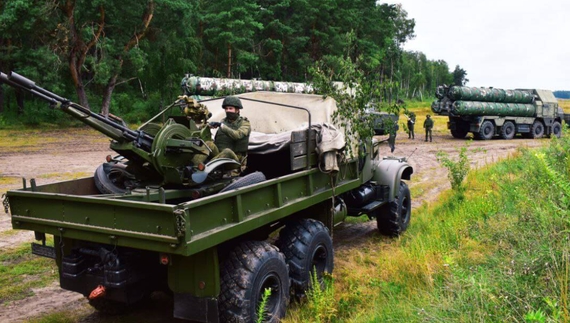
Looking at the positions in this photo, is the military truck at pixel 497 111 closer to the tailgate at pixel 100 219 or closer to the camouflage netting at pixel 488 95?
the camouflage netting at pixel 488 95

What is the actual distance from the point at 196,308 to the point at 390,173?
4.52 m

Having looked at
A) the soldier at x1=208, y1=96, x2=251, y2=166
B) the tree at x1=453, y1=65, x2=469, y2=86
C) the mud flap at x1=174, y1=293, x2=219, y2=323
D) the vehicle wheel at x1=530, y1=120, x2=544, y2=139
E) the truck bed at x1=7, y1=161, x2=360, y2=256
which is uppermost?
the tree at x1=453, y1=65, x2=469, y2=86

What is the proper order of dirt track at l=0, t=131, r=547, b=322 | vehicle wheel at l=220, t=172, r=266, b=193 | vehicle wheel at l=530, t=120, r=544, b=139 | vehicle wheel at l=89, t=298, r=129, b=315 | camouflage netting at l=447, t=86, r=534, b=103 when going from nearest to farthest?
1. vehicle wheel at l=220, t=172, r=266, b=193
2. vehicle wheel at l=89, t=298, r=129, b=315
3. dirt track at l=0, t=131, r=547, b=322
4. camouflage netting at l=447, t=86, r=534, b=103
5. vehicle wheel at l=530, t=120, r=544, b=139

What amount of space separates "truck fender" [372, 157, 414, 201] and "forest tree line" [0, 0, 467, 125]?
6967mm

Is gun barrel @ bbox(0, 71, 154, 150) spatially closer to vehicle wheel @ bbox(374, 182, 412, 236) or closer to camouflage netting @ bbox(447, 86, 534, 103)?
vehicle wheel @ bbox(374, 182, 412, 236)

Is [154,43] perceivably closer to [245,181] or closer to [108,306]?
[108,306]

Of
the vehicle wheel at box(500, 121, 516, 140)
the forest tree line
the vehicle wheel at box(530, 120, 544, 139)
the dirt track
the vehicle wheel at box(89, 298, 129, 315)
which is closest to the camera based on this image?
the vehicle wheel at box(89, 298, 129, 315)

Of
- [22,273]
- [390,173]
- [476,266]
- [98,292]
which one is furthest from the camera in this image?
[390,173]

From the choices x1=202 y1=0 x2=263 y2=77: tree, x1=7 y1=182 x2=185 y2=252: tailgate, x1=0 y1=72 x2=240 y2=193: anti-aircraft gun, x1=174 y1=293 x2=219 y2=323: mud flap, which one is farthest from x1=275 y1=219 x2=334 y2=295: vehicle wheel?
x1=202 y1=0 x2=263 y2=77: tree

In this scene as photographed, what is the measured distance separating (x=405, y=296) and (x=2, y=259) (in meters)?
5.20

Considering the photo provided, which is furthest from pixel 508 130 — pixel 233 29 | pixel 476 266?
pixel 476 266

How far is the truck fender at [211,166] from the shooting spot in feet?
17.1

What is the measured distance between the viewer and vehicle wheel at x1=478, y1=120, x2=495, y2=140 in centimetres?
2548

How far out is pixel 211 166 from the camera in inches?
209
